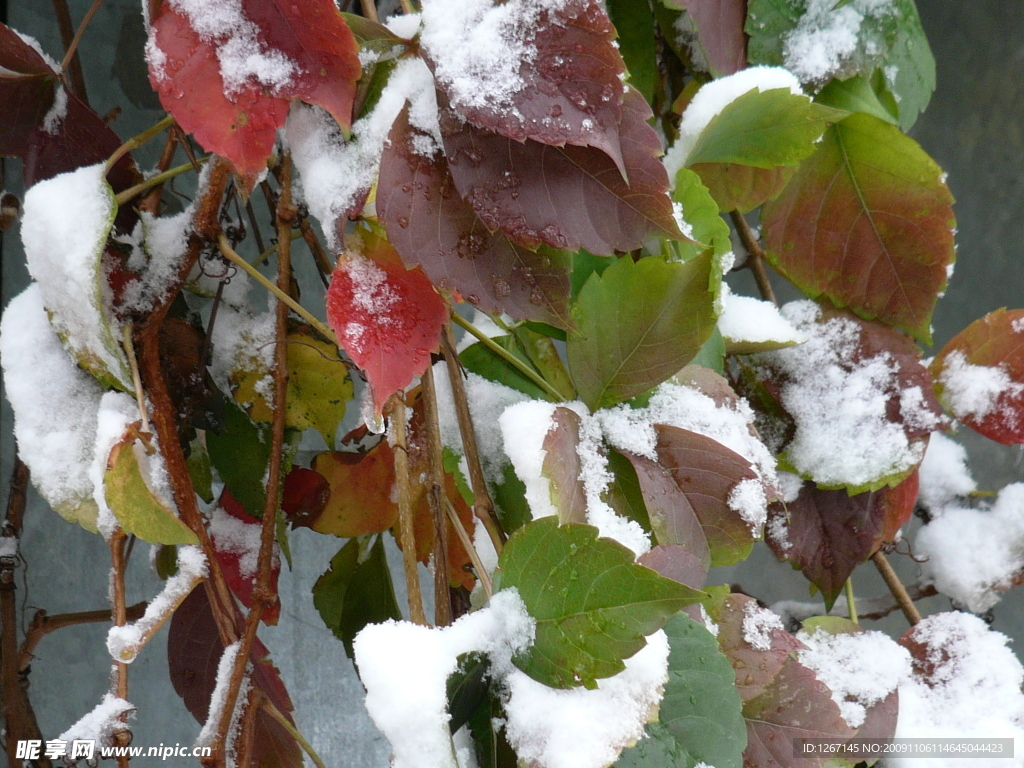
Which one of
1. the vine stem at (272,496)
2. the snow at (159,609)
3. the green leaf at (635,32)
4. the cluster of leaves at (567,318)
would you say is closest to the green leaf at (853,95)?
the cluster of leaves at (567,318)

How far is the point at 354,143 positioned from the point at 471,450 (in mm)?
129

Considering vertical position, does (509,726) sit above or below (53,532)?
below

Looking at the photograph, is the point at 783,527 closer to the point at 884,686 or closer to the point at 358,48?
the point at 884,686

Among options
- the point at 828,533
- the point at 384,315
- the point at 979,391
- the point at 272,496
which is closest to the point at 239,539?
the point at 272,496

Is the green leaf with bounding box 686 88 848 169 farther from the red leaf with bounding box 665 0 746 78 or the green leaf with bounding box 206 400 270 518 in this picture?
the green leaf with bounding box 206 400 270 518

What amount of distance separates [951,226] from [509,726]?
364 millimetres

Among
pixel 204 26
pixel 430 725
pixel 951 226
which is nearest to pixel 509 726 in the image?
pixel 430 725

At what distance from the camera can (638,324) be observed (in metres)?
0.31

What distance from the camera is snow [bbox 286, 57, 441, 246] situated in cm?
28

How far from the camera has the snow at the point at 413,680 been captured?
9.0 inches

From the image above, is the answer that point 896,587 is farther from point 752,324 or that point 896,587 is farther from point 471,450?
point 471,450

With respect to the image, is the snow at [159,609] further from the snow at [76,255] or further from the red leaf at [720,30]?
the red leaf at [720,30]

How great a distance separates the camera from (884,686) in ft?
1.39

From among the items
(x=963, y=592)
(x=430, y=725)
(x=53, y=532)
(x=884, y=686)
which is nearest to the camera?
(x=430, y=725)
